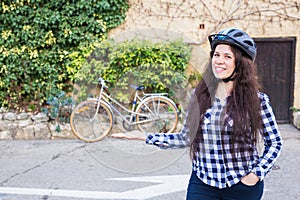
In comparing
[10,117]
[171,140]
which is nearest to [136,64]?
[10,117]

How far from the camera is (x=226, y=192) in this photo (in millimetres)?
2109

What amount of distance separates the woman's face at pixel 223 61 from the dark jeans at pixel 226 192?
576 mm

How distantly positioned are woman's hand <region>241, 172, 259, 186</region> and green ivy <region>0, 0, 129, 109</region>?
18.0ft

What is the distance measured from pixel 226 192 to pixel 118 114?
A: 3.93m

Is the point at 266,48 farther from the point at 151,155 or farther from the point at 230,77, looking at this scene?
the point at 230,77

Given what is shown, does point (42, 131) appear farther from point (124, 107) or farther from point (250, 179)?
point (250, 179)

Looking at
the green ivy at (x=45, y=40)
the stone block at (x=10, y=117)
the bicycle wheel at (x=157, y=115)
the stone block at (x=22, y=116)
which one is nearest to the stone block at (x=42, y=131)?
the stone block at (x=22, y=116)

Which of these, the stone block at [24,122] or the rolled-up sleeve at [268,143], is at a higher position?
the rolled-up sleeve at [268,143]

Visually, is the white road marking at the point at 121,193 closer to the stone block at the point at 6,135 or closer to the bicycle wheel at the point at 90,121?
the bicycle wheel at the point at 90,121

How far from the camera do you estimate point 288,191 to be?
13.5 feet

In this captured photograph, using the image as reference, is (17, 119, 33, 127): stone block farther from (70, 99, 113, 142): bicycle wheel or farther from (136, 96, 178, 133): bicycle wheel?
(136, 96, 178, 133): bicycle wheel

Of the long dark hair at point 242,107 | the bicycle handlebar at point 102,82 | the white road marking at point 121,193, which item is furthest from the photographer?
the bicycle handlebar at point 102,82

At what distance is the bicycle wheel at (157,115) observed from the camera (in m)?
5.42

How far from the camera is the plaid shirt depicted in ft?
6.76
